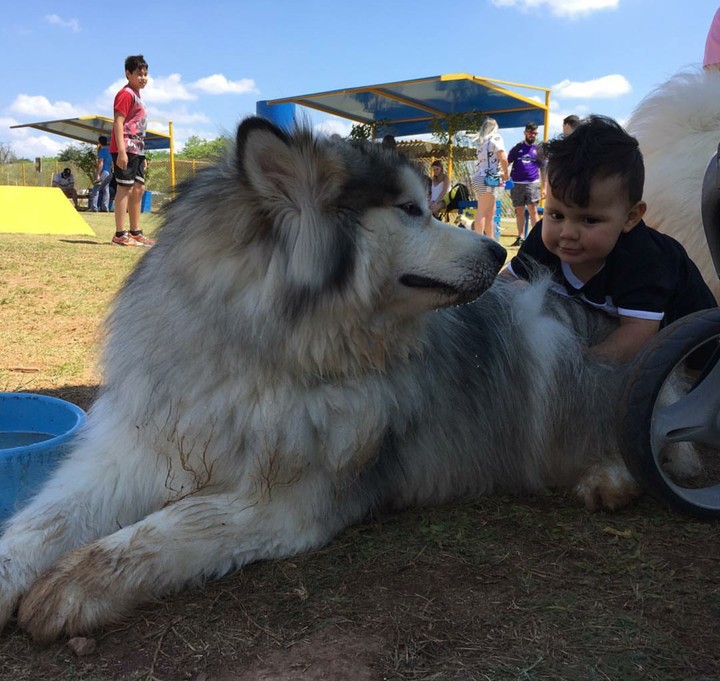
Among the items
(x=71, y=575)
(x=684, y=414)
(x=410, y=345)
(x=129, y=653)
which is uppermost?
(x=410, y=345)

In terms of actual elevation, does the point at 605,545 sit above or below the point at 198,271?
below

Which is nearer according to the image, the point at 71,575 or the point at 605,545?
the point at 71,575

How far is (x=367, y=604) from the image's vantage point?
69.2 inches

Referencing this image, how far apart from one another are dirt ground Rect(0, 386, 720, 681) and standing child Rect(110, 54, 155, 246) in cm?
662

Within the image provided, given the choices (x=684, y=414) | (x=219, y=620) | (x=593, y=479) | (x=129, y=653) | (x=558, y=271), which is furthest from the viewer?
(x=558, y=271)

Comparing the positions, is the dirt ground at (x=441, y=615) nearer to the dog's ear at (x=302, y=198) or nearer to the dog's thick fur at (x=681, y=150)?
the dog's ear at (x=302, y=198)

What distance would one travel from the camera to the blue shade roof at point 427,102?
15430 mm

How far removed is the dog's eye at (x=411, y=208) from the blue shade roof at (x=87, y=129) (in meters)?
27.5

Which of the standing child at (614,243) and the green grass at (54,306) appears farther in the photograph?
the green grass at (54,306)

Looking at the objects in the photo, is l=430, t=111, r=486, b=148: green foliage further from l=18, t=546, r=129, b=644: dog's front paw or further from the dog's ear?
l=18, t=546, r=129, b=644: dog's front paw

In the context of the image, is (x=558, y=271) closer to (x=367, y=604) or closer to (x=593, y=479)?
(x=593, y=479)

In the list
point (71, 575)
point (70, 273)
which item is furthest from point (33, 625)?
point (70, 273)

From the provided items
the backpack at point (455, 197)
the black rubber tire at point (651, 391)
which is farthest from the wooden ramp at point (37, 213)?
the black rubber tire at point (651, 391)

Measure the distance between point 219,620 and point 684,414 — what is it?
5.09 ft
